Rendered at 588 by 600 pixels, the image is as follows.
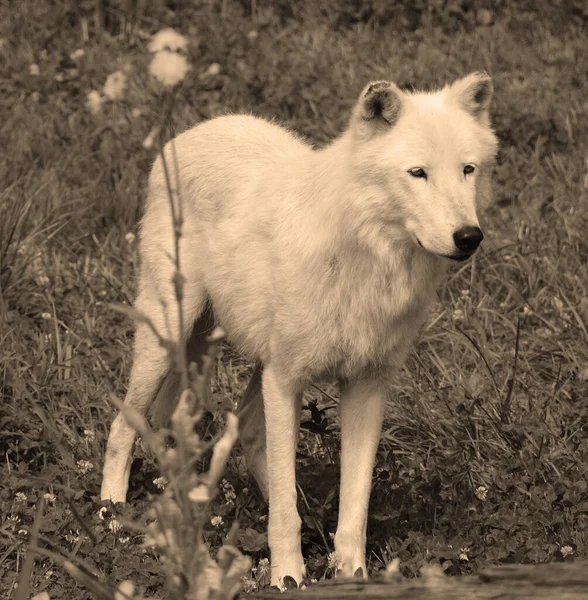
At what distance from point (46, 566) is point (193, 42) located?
552 cm

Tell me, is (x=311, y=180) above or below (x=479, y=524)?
above

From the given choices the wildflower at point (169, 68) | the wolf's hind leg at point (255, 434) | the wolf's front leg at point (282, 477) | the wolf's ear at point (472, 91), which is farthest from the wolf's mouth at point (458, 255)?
the wolf's hind leg at point (255, 434)

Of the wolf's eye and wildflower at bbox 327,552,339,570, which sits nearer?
the wolf's eye

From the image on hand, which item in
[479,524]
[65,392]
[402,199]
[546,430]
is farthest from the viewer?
[65,392]

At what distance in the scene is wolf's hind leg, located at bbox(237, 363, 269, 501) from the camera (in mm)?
4793

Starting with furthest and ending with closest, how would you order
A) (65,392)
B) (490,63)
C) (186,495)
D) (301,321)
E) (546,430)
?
(490,63) < (65,392) < (546,430) < (301,321) < (186,495)

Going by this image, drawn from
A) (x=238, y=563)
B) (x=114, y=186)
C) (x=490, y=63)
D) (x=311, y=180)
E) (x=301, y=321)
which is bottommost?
(x=238, y=563)

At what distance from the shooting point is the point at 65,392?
5.23m

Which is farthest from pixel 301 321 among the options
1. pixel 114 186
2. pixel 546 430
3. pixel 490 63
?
pixel 490 63

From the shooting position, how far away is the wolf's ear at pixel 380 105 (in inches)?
147

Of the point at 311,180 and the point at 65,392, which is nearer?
the point at 311,180

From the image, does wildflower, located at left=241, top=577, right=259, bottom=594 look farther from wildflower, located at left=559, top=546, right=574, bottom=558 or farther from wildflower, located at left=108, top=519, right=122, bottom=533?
wildflower, located at left=559, top=546, right=574, bottom=558

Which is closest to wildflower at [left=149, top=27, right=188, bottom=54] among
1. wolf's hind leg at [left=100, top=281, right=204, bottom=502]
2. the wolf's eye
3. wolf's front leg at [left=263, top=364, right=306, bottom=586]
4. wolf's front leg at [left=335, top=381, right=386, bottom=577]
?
the wolf's eye

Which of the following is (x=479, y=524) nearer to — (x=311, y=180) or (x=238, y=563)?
(x=311, y=180)
